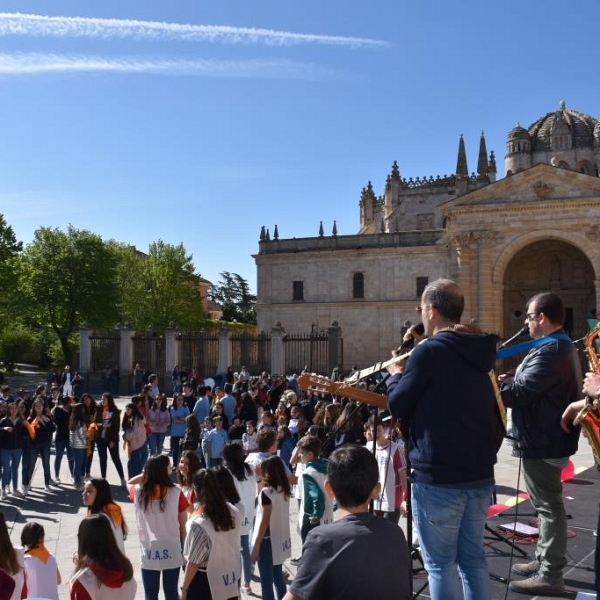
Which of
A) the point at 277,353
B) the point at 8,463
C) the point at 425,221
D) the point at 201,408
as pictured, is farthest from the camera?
the point at 425,221

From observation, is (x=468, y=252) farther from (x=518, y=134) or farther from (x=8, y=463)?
(x=8, y=463)

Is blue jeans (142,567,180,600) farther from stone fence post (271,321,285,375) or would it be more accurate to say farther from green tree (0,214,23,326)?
green tree (0,214,23,326)

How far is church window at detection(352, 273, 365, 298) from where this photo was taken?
141 feet

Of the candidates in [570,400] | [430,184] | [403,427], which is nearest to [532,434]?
[570,400]

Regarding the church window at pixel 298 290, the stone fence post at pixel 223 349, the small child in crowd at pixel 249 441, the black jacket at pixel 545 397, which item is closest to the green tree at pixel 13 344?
the church window at pixel 298 290

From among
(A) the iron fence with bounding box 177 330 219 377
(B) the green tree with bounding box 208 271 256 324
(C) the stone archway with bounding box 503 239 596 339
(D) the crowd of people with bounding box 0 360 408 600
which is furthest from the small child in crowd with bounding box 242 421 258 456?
(B) the green tree with bounding box 208 271 256 324

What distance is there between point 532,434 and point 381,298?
36791 millimetres

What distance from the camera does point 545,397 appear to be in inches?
210

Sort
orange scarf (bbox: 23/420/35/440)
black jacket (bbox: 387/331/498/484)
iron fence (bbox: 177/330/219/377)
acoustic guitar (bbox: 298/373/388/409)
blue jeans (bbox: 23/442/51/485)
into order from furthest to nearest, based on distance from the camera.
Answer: iron fence (bbox: 177/330/219/377) → blue jeans (bbox: 23/442/51/485) → orange scarf (bbox: 23/420/35/440) → acoustic guitar (bbox: 298/373/388/409) → black jacket (bbox: 387/331/498/484)

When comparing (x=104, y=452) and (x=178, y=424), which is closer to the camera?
(x=104, y=452)

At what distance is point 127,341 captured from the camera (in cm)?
3231

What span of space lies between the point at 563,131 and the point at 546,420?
50018 millimetres

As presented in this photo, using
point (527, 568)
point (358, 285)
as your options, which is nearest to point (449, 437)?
point (527, 568)

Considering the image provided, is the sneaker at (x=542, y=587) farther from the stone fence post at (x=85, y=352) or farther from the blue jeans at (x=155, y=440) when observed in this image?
the stone fence post at (x=85, y=352)
